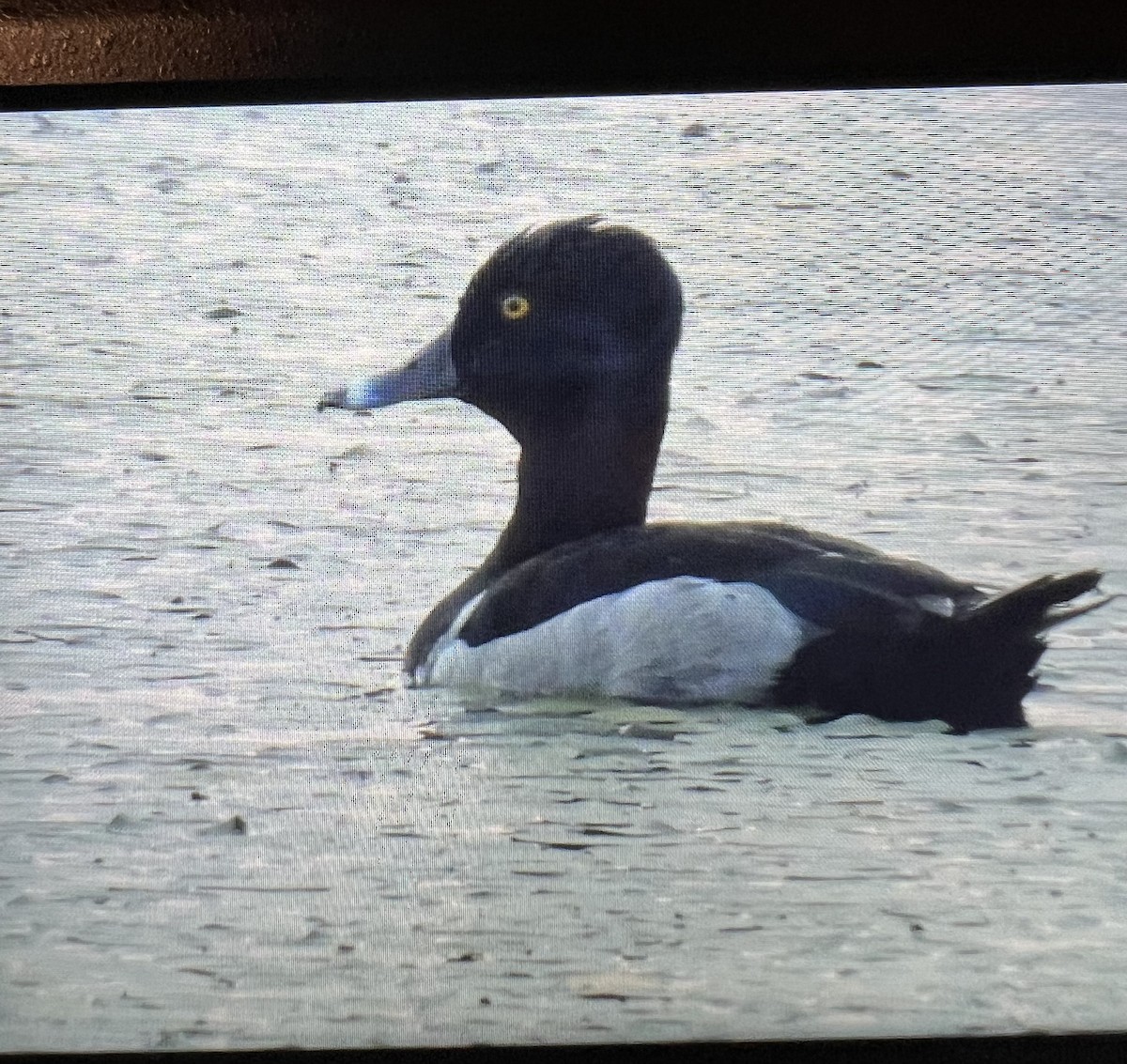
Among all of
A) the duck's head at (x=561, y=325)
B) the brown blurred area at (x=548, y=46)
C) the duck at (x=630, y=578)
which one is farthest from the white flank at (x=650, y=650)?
the brown blurred area at (x=548, y=46)

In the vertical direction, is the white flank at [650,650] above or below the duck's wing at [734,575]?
below

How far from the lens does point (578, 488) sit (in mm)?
1256

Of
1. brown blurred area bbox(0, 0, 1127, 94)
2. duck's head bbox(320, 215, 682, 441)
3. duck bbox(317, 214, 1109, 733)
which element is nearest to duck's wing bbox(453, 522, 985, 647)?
duck bbox(317, 214, 1109, 733)

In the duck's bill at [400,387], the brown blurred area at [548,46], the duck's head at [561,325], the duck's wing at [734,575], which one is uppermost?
the brown blurred area at [548,46]

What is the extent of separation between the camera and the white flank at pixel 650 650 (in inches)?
46.4

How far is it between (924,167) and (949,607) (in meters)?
0.40

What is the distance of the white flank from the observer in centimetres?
118

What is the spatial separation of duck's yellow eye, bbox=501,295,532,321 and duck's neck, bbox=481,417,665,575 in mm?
109

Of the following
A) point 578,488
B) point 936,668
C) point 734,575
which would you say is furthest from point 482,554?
point 936,668

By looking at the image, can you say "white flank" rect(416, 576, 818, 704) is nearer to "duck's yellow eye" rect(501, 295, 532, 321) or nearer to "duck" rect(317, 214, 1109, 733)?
"duck" rect(317, 214, 1109, 733)

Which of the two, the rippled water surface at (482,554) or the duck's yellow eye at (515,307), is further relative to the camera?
the duck's yellow eye at (515,307)

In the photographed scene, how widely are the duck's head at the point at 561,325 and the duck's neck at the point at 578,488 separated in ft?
0.07

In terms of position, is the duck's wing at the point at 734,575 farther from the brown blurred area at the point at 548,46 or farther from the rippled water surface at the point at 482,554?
the brown blurred area at the point at 548,46

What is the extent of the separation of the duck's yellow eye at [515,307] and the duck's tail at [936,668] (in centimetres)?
38
